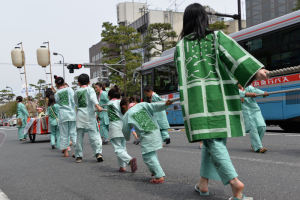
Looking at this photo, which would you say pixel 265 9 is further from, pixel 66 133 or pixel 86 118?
pixel 86 118

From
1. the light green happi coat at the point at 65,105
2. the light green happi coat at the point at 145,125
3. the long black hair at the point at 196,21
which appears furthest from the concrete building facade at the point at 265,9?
the long black hair at the point at 196,21

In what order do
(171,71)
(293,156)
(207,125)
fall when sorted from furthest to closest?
(171,71)
(293,156)
(207,125)

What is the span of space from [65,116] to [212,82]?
15.9 feet

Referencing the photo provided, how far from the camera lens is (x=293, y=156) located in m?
5.16

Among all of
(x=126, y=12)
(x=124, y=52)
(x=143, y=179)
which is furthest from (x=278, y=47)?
(x=126, y=12)

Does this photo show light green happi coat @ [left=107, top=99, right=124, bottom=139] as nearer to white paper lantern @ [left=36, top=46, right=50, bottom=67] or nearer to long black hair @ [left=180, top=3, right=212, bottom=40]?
long black hair @ [left=180, top=3, right=212, bottom=40]

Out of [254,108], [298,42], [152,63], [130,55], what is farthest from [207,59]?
[130,55]

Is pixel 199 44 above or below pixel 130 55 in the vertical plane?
below

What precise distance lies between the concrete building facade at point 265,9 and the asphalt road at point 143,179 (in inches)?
973

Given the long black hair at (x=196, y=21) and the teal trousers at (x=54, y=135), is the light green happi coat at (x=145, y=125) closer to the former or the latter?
the long black hair at (x=196, y=21)

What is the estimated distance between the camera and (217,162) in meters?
2.71

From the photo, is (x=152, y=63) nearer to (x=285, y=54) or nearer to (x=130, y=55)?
(x=285, y=54)

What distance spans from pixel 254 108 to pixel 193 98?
3.71 m

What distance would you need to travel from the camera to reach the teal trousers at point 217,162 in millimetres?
2635
